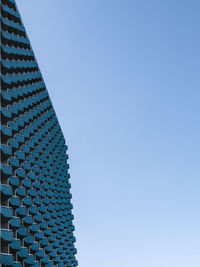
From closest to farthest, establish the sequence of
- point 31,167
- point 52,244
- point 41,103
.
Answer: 1. point 31,167
2. point 52,244
3. point 41,103

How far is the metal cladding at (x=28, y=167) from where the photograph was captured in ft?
192

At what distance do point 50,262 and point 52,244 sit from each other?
6.03m

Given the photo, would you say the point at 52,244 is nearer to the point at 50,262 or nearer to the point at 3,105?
the point at 50,262

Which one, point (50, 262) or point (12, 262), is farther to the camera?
point (50, 262)

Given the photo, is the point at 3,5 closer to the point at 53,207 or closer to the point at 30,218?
the point at 30,218

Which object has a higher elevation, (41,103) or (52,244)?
(41,103)

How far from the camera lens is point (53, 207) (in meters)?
86.7

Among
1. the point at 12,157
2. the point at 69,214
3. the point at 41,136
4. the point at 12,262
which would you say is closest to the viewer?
the point at 12,262

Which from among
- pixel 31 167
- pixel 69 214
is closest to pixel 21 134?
pixel 31 167

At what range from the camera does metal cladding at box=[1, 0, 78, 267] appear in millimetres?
58562

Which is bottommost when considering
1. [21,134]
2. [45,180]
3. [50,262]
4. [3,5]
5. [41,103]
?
[50,262]

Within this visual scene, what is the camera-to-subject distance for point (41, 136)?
3501 inches

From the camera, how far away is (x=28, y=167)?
234 feet

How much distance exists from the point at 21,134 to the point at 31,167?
274 inches
